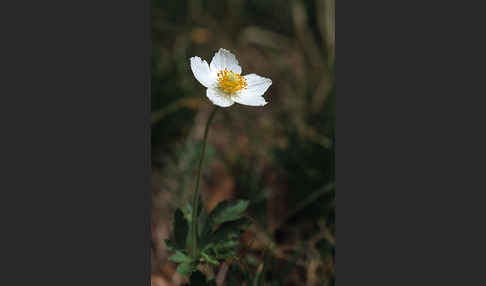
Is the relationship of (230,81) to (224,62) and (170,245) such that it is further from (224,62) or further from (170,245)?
(170,245)

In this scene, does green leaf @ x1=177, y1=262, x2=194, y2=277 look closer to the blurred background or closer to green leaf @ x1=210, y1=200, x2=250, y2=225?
green leaf @ x1=210, y1=200, x2=250, y2=225

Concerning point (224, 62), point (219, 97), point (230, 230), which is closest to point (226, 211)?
point (230, 230)

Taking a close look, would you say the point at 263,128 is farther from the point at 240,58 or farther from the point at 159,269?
the point at 159,269

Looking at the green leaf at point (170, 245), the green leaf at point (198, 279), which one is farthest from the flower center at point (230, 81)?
the green leaf at point (198, 279)

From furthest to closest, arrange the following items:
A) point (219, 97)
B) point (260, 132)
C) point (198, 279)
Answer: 1. point (260, 132)
2. point (198, 279)
3. point (219, 97)

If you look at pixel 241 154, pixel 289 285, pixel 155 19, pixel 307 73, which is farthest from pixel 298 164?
pixel 155 19
